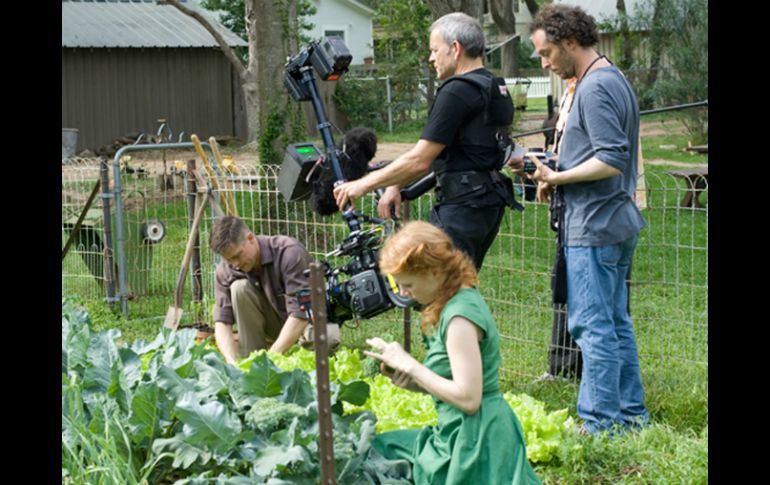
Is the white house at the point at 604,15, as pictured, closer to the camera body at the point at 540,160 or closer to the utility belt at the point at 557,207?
the camera body at the point at 540,160

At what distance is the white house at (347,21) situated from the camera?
42.3 m

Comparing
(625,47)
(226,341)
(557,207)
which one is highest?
(625,47)

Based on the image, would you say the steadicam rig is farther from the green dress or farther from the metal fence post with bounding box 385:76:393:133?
the metal fence post with bounding box 385:76:393:133

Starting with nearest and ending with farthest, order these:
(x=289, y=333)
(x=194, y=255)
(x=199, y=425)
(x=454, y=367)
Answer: (x=454, y=367) → (x=199, y=425) → (x=289, y=333) → (x=194, y=255)

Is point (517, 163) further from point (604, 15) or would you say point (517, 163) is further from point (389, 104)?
point (604, 15)

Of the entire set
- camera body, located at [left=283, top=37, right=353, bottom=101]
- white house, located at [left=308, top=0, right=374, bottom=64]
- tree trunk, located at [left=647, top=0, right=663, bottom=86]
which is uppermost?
white house, located at [left=308, top=0, right=374, bottom=64]

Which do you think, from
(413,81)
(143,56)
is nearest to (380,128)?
(413,81)

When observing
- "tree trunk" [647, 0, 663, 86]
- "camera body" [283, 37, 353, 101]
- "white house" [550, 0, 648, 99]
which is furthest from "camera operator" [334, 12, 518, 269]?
"tree trunk" [647, 0, 663, 86]

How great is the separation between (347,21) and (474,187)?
38591 millimetres

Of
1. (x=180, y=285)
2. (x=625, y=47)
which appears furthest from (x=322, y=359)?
(x=625, y=47)

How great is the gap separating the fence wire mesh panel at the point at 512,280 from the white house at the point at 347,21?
32.1m

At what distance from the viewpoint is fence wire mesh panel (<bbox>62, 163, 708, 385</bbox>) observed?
20.6ft

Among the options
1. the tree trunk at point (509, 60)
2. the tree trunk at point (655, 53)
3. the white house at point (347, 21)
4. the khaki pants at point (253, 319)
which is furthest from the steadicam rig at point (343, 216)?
the white house at point (347, 21)

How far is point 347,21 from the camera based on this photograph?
42.8 metres
